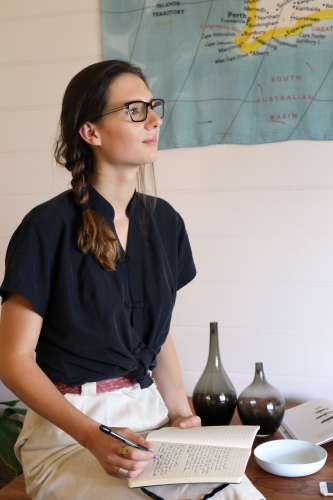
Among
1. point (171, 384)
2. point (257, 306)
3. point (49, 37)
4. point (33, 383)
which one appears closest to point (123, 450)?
point (33, 383)

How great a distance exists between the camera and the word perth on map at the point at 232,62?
2178mm

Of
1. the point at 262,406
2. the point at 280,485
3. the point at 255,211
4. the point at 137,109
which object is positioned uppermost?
the point at 137,109

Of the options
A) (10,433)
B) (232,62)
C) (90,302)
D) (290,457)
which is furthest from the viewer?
(10,433)

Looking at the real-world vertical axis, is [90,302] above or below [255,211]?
below

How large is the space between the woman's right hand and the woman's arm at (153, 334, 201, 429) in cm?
41

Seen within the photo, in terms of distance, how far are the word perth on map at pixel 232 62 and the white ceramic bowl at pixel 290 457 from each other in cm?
104

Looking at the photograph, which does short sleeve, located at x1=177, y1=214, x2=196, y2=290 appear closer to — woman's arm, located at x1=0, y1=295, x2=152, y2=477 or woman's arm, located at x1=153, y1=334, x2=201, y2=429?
woman's arm, located at x1=153, y1=334, x2=201, y2=429

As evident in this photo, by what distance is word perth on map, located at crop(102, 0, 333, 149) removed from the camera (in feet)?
7.14

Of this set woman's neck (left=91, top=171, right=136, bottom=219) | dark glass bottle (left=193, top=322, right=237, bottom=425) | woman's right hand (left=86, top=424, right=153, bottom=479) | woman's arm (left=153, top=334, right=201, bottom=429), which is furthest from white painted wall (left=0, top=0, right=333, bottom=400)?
woman's right hand (left=86, top=424, right=153, bottom=479)

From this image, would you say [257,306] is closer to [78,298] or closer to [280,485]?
[280,485]

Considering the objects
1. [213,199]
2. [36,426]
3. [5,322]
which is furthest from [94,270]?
[213,199]

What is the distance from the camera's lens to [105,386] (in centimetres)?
151

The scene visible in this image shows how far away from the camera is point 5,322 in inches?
56.7

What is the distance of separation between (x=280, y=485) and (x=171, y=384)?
1.25 ft
